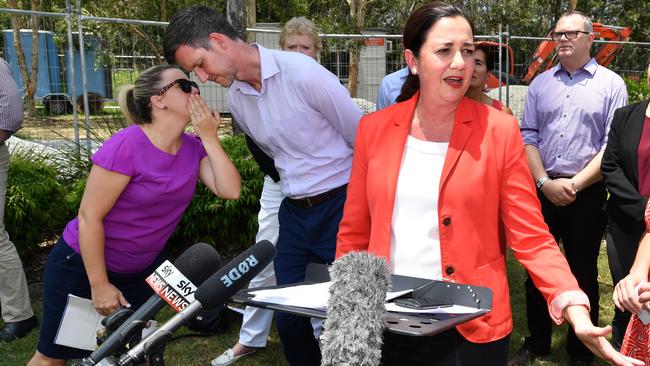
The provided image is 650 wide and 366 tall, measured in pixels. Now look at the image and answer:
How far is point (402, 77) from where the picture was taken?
4.73 metres

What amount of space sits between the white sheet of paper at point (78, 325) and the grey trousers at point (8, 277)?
2408 mm

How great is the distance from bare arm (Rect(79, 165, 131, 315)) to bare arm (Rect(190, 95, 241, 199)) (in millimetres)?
458

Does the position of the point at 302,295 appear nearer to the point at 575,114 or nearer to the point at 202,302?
the point at 202,302

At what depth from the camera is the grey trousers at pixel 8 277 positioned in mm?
4820

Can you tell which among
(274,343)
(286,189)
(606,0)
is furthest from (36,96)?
(606,0)

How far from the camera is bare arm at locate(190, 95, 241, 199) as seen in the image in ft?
A: 9.91

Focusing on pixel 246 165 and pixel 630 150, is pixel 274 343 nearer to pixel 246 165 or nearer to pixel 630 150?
pixel 246 165

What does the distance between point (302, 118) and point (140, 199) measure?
0.87 m

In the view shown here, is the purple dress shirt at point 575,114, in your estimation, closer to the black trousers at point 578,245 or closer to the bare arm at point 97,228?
the black trousers at point 578,245

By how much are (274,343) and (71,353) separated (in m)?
2.22

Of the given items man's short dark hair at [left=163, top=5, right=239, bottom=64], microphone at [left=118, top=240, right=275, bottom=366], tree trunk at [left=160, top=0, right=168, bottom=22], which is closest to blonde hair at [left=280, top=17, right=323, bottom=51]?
man's short dark hair at [left=163, top=5, right=239, bottom=64]

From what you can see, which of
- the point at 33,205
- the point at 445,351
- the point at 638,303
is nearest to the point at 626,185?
the point at 638,303

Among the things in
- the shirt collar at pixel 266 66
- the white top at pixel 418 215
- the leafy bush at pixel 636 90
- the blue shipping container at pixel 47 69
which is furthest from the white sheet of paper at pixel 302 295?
the leafy bush at pixel 636 90

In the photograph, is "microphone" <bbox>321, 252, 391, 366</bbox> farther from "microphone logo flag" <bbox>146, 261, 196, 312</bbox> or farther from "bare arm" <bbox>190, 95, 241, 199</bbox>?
"bare arm" <bbox>190, 95, 241, 199</bbox>
